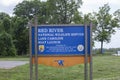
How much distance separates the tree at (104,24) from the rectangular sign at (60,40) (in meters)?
61.1

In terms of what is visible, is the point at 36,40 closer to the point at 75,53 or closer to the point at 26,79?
the point at 75,53

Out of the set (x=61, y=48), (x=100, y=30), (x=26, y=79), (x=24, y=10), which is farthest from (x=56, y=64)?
(x=24, y=10)

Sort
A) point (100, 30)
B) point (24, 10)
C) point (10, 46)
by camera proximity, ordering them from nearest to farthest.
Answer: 1. point (10, 46)
2. point (100, 30)
3. point (24, 10)

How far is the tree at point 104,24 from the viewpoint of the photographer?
236 ft

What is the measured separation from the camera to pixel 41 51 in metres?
10.3

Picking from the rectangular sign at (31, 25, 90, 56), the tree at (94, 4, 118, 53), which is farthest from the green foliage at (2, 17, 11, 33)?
the rectangular sign at (31, 25, 90, 56)

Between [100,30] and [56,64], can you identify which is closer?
[56,64]

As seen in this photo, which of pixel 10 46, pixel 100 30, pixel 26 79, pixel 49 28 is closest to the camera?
pixel 49 28

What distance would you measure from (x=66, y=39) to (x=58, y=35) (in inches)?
10.5

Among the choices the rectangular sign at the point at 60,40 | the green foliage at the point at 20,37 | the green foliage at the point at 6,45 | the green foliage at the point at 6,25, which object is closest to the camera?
the rectangular sign at the point at 60,40

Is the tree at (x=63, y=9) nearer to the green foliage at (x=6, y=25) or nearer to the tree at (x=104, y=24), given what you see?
the tree at (x=104, y=24)

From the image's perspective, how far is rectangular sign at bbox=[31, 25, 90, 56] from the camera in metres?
10.2

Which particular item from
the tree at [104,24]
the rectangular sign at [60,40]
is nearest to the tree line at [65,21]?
the tree at [104,24]

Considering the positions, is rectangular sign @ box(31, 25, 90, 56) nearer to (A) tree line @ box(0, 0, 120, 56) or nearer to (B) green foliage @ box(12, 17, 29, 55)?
(A) tree line @ box(0, 0, 120, 56)
